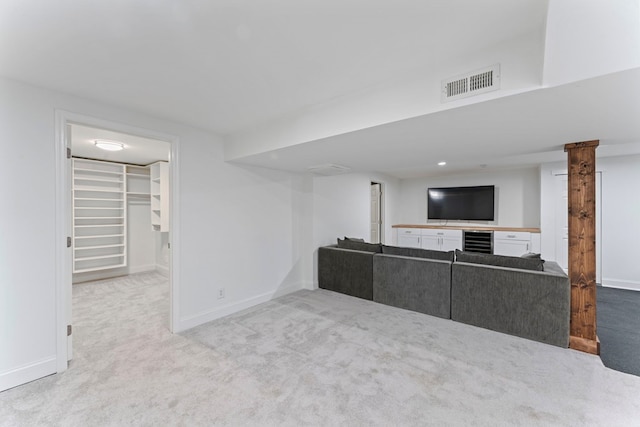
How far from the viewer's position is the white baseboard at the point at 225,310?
3010 millimetres

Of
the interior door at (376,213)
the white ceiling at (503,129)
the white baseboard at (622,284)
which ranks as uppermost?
the white ceiling at (503,129)

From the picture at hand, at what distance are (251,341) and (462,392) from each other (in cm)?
184

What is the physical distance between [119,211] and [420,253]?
5.49 m

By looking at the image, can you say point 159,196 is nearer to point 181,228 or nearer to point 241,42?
point 181,228

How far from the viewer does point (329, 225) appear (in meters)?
4.92

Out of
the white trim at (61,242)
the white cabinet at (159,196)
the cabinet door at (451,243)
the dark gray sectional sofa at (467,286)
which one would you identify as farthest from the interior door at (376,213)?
the white trim at (61,242)

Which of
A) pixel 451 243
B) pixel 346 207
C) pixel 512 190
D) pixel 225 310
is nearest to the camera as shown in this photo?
pixel 225 310

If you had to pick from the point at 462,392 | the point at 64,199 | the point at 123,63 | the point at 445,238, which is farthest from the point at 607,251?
the point at 64,199

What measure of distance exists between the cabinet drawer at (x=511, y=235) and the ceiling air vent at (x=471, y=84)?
462cm

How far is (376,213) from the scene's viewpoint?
6648 millimetres

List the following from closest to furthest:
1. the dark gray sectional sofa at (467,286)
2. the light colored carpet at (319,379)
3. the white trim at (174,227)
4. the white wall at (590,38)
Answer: the white wall at (590,38), the light colored carpet at (319,379), the dark gray sectional sofa at (467,286), the white trim at (174,227)

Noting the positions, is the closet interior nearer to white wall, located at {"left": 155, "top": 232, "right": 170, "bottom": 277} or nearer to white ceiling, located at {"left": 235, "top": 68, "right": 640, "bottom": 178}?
white wall, located at {"left": 155, "top": 232, "right": 170, "bottom": 277}

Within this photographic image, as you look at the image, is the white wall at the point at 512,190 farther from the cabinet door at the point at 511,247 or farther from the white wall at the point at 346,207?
Result: the white wall at the point at 346,207

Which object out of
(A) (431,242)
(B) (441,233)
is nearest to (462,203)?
(B) (441,233)
